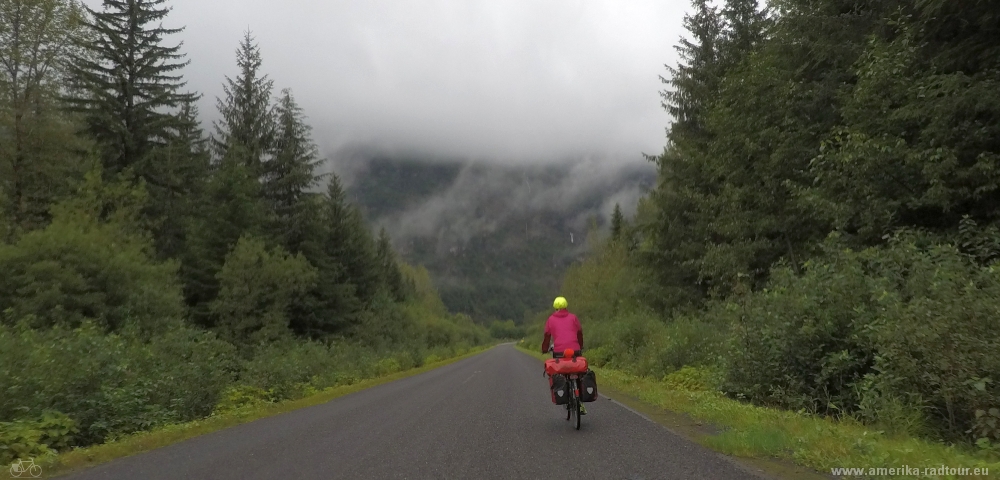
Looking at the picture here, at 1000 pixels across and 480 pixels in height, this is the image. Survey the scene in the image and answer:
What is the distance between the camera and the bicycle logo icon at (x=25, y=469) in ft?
23.2

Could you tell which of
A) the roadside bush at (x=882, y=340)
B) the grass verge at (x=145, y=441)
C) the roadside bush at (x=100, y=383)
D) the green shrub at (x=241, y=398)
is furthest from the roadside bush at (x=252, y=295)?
the roadside bush at (x=882, y=340)

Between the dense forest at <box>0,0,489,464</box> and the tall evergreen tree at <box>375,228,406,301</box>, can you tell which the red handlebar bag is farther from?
the tall evergreen tree at <box>375,228,406,301</box>

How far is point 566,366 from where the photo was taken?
8898 mm

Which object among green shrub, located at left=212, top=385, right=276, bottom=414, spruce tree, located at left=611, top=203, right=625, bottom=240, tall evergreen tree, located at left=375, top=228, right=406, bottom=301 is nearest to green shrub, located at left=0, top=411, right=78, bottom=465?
green shrub, located at left=212, top=385, right=276, bottom=414

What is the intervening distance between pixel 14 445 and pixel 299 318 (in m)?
28.5

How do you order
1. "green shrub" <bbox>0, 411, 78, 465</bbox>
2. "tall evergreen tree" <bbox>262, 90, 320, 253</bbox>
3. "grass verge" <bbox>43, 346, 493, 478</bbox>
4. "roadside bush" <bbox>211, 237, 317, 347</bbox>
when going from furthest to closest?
"tall evergreen tree" <bbox>262, 90, 320, 253</bbox>
"roadside bush" <bbox>211, 237, 317, 347</bbox>
"green shrub" <bbox>0, 411, 78, 465</bbox>
"grass verge" <bbox>43, 346, 493, 478</bbox>

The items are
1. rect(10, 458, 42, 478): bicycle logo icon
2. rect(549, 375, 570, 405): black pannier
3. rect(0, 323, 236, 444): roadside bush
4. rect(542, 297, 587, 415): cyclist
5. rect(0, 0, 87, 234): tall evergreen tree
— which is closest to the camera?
rect(10, 458, 42, 478): bicycle logo icon

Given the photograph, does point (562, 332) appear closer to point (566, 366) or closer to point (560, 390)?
point (566, 366)

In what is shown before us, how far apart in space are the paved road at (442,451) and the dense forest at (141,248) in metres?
2.78

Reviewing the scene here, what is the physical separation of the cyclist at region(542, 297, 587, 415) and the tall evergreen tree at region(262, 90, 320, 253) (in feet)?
97.7

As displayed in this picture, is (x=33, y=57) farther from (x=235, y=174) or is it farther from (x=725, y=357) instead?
(x=725, y=357)

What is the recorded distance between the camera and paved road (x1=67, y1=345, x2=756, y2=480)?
611 centimetres

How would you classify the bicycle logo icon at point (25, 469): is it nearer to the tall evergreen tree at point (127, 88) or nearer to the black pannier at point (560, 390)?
the black pannier at point (560, 390)

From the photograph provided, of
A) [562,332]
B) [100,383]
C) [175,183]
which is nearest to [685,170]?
[562,332]
